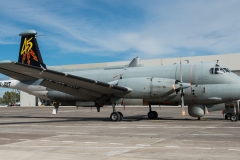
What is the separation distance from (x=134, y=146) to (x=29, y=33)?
65.3 ft

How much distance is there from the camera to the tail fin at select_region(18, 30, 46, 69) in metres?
26.1

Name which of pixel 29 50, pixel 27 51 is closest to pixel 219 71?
pixel 29 50

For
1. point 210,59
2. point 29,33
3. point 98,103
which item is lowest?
point 98,103

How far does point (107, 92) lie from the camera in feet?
66.6

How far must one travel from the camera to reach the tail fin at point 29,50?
85.5ft

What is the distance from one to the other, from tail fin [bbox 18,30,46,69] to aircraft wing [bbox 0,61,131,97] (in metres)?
5.11

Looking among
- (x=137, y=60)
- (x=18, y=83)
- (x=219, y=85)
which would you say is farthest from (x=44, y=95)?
(x=219, y=85)

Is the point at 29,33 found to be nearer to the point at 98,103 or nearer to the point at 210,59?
the point at 98,103

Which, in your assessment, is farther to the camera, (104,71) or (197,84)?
(104,71)

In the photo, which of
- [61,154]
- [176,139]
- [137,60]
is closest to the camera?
[61,154]

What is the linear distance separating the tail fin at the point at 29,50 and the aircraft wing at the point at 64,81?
5.11 metres

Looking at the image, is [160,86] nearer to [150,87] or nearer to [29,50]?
[150,87]

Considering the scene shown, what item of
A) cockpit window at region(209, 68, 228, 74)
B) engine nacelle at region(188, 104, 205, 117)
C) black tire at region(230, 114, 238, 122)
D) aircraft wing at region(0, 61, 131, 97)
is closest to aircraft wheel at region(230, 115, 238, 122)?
black tire at region(230, 114, 238, 122)

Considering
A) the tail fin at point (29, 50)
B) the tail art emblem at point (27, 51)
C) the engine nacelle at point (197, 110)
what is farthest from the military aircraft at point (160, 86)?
the tail art emblem at point (27, 51)
